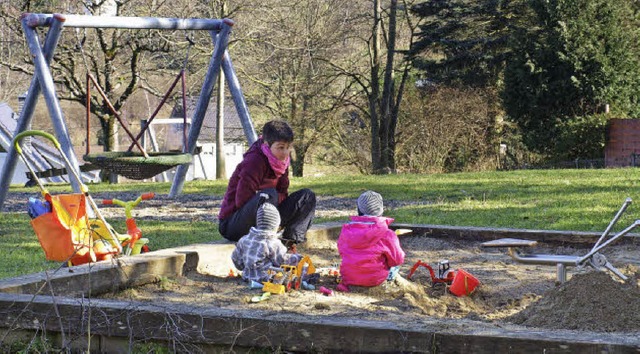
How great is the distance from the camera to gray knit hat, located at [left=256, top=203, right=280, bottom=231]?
546cm

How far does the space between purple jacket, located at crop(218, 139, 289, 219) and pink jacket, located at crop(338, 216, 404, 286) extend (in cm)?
113

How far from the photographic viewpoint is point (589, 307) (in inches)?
160

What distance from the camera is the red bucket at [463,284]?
523 cm

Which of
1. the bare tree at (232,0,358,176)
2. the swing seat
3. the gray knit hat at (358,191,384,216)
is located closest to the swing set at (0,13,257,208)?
the swing seat

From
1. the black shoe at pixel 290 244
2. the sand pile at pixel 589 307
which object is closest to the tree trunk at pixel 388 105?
the black shoe at pixel 290 244

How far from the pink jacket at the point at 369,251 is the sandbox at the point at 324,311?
0.08 m

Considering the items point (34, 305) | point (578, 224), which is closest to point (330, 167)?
point (578, 224)

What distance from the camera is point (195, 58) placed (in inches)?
892

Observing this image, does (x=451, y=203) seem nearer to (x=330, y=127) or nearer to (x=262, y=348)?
(x=262, y=348)

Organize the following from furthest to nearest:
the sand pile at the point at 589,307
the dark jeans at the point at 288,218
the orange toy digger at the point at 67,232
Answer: the dark jeans at the point at 288,218 → the orange toy digger at the point at 67,232 → the sand pile at the point at 589,307

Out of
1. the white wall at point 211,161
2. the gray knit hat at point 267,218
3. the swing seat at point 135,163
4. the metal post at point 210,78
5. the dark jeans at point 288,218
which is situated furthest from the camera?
the white wall at point 211,161

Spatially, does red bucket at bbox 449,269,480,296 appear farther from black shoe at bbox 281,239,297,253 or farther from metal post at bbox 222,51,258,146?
metal post at bbox 222,51,258,146

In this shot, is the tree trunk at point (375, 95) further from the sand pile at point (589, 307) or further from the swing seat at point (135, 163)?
the sand pile at point (589, 307)

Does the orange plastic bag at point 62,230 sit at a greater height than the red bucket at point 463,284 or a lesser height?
greater
